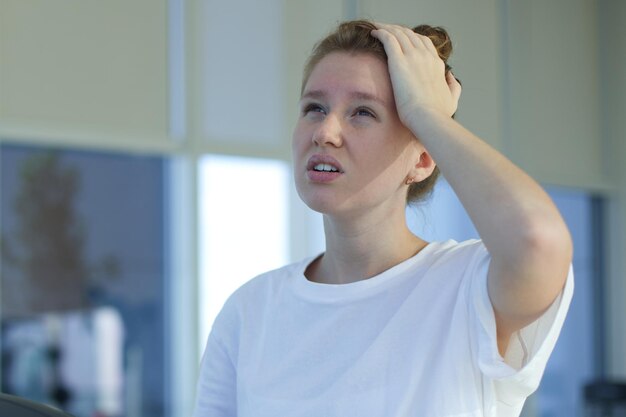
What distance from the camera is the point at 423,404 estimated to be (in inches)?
43.5

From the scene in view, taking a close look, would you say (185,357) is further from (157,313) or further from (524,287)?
(524,287)

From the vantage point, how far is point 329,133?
117 cm

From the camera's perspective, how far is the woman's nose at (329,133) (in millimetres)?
1175

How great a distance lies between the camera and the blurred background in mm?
4863

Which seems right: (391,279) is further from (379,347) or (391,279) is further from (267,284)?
(267,284)

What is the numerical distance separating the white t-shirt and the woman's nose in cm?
17

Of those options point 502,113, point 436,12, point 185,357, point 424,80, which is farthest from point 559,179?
point 424,80

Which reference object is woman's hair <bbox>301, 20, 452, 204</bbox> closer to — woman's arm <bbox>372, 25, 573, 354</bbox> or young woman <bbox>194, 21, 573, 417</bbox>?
young woman <bbox>194, 21, 573, 417</bbox>

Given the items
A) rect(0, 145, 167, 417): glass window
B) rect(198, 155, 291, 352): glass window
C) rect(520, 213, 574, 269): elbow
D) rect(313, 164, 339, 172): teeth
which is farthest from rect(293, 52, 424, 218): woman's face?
rect(198, 155, 291, 352): glass window

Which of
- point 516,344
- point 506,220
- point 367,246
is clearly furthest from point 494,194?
point 367,246

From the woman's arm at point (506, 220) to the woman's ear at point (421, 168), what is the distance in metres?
0.12

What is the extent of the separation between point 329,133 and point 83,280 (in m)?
4.41

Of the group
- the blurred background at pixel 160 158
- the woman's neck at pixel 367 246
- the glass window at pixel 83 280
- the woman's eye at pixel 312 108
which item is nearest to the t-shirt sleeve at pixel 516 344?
the woman's neck at pixel 367 246

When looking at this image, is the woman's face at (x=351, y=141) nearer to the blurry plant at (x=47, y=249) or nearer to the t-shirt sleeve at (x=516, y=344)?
the t-shirt sleeve at (x=516, y=344)
